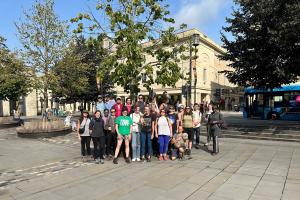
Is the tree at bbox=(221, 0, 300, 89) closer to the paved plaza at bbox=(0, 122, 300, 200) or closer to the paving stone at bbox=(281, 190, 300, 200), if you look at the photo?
the paved plaza at bbox=(0, 122, 300, 200)

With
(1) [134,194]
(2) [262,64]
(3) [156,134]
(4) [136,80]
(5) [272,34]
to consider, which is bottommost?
(1) [134,194]

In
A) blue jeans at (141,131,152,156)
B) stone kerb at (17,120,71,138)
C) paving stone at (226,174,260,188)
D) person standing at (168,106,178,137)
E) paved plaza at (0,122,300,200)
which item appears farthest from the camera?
stone kerb at (17,120,71,138)

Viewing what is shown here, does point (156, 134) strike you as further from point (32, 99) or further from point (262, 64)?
point (32, 99)

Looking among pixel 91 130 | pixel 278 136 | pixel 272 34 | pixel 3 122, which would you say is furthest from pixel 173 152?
pixel 3 122

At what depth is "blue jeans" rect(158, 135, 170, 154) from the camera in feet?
30.1

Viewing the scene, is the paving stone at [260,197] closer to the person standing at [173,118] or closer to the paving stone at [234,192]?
the paving stone at [234,192]

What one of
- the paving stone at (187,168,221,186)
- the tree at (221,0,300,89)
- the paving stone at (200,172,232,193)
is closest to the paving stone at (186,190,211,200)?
the paving stone at (200,172,232,193)

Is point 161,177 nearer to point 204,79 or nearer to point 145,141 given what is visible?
point 145,141

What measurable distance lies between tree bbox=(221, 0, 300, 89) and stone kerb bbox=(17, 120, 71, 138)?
9698mm

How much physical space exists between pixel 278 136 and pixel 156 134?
22.1ft

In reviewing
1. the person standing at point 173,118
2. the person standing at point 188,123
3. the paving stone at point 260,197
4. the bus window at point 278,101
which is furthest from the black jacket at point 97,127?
the bus window at point 278,101

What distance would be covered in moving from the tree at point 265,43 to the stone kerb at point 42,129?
31.8 ft

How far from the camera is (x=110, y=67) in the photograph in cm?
982

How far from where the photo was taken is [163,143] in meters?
9.21
